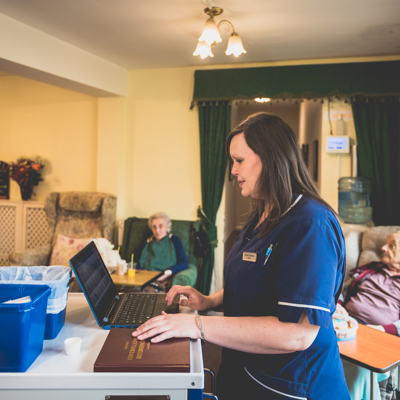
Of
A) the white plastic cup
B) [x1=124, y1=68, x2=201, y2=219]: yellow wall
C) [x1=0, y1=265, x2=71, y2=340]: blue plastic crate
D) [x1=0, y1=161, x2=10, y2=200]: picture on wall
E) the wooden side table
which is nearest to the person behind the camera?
the white plastic cup

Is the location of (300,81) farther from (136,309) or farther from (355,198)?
(136,309)

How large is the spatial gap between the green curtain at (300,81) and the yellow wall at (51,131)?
4.91ft

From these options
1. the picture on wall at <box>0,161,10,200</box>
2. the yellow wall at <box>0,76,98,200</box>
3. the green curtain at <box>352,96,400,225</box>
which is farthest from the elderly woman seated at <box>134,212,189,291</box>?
the picture on wall at <box>0,161,10,200</box>

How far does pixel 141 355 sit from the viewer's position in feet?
3.15

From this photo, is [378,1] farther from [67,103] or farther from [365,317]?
[67,103]

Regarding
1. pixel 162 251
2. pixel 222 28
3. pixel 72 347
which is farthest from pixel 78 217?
pixel 72 347

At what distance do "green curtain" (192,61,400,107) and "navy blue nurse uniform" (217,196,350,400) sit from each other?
3162 millimetres

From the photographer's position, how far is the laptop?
46.0 inches

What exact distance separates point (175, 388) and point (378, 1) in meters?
2.80

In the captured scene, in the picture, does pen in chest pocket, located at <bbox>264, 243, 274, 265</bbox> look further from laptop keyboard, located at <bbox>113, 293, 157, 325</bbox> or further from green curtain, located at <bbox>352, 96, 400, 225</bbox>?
green curtain, located at <bbox>352, 96, 400, 225</bbox>

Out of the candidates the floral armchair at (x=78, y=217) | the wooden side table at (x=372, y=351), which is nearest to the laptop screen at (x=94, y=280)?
the wooden side table at (x=372, y=351)

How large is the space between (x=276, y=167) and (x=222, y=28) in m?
2.47

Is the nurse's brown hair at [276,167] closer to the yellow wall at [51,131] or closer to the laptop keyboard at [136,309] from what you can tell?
the laptop keyboard at [136,309]

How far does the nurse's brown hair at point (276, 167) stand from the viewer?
1.12 metres
